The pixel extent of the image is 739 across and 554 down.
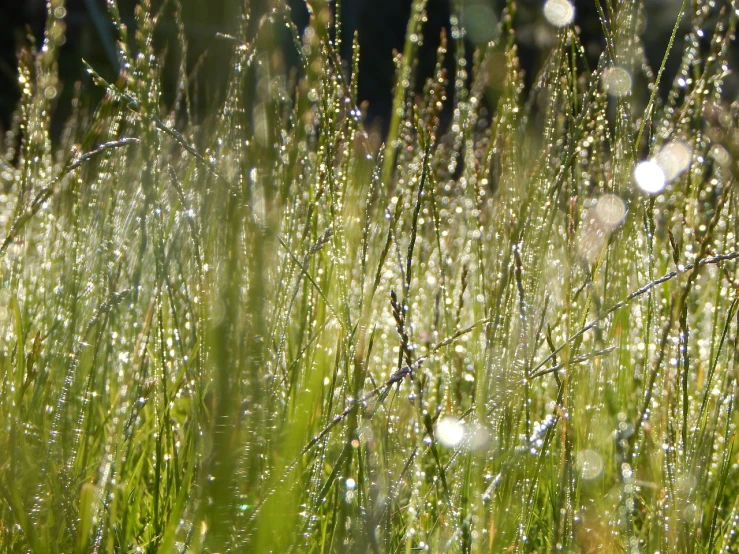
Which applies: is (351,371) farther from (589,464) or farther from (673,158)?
(673,158)

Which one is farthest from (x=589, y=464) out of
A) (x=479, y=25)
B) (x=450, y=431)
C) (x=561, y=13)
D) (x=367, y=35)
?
(x=367, y=35)

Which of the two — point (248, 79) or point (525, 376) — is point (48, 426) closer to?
point (525, 376)

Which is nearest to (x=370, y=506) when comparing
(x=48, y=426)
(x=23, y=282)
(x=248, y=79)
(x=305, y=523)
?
(x=305, y=523)

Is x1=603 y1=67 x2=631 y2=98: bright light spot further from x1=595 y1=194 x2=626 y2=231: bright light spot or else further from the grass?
x1=595 y1=194 x2=626 y2=231: bright light spot

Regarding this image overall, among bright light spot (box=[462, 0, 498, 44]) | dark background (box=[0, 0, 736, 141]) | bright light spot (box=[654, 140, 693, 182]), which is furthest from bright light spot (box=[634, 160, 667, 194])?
dark background (box=[0, 0, 736, 141])

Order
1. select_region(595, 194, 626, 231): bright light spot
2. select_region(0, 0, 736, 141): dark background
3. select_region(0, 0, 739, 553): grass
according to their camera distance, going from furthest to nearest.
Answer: select_region(0, 0, 736, 141): dark background < select_region(595, 194, 626, 231): bright light spot < select_region(0, 0, 739, 553): grass
